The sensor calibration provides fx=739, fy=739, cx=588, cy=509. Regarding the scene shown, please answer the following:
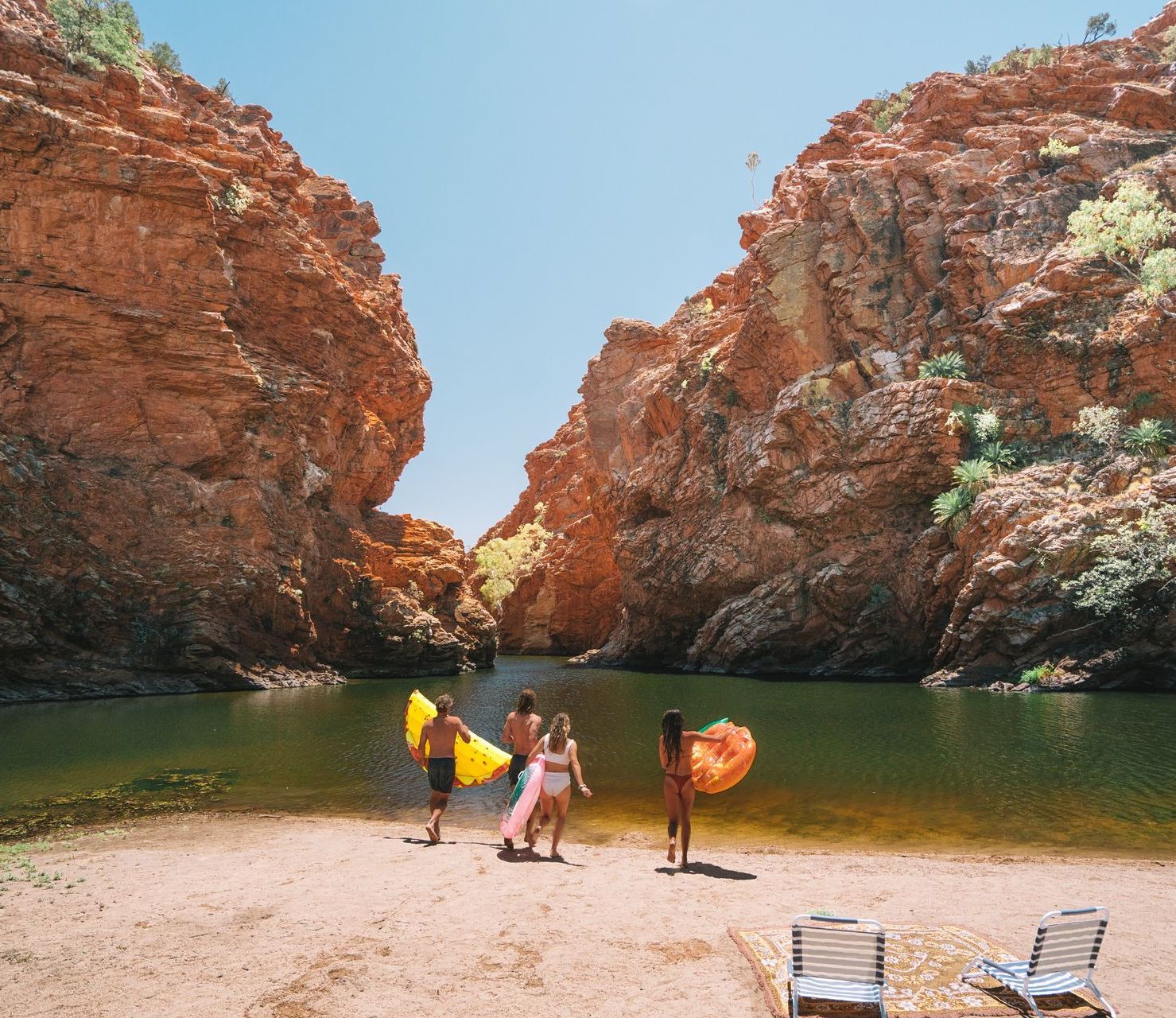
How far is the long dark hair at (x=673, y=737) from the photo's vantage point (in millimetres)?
8602

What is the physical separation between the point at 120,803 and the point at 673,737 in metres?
10.1

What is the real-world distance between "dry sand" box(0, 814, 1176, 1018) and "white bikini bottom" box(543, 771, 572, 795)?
0.81m

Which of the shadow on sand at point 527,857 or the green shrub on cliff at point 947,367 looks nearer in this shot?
the shadow on sand at point 527,857

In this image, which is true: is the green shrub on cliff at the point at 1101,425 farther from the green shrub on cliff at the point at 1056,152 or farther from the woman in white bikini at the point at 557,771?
the woman in white bikini at the point at 557,771

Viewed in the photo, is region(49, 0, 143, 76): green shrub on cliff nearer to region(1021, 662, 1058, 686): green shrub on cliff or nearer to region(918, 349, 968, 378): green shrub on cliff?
region(918, 349, 968, 378): green shrub on cliff

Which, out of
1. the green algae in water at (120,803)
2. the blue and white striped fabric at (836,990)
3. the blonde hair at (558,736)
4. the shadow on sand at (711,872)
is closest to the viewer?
the blue and white striped fabric at (836,990)

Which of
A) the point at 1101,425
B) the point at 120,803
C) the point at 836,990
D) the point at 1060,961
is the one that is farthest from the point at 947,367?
the point at 836,990

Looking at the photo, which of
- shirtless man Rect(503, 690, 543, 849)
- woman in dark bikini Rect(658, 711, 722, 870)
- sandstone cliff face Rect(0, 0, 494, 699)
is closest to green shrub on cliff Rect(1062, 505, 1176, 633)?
woman in dark bikini Rect(658, 711, 722, 870)

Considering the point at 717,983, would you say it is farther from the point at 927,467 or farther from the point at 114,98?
the point at 114,98

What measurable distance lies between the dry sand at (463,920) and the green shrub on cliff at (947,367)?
33279mm

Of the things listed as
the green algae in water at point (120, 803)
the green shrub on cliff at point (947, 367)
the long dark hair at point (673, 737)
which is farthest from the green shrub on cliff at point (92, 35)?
the long dark hair at point (673, 737)

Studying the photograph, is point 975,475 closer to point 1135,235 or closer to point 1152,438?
point 1152,438

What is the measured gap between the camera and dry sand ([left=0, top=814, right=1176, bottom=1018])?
4828 millimetres

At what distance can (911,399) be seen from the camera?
38.8 m
